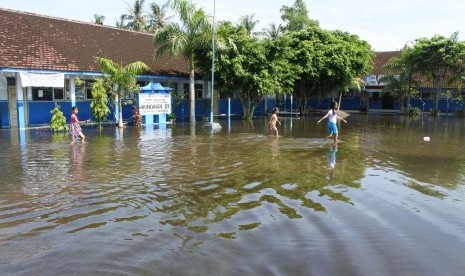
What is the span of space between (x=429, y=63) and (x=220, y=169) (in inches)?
1152

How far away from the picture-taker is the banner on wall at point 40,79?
20.2 meters

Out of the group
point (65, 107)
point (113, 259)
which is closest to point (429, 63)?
point (65, 107)

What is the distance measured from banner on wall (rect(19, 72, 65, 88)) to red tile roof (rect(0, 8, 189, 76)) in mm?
364

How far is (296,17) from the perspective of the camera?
1690 inches

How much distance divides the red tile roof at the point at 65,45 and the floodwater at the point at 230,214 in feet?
32.4

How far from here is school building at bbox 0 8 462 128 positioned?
68.6 ft

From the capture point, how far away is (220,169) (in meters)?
10.5

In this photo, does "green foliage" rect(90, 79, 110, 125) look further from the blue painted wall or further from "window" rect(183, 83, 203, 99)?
"window" rect(183, 83, 203, 99)

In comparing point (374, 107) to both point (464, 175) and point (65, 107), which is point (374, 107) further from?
point (464, 175)

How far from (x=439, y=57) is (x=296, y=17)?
14528mm

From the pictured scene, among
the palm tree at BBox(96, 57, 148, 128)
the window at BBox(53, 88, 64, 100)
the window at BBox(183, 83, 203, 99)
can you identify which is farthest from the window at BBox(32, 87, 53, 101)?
the window at BBox(183, 83, 203, 99)

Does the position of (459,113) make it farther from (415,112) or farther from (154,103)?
(154,103)

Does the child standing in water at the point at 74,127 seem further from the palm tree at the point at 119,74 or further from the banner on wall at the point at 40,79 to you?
the palm tree at the point at 119,74

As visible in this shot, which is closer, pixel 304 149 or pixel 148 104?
pixel 304 149
